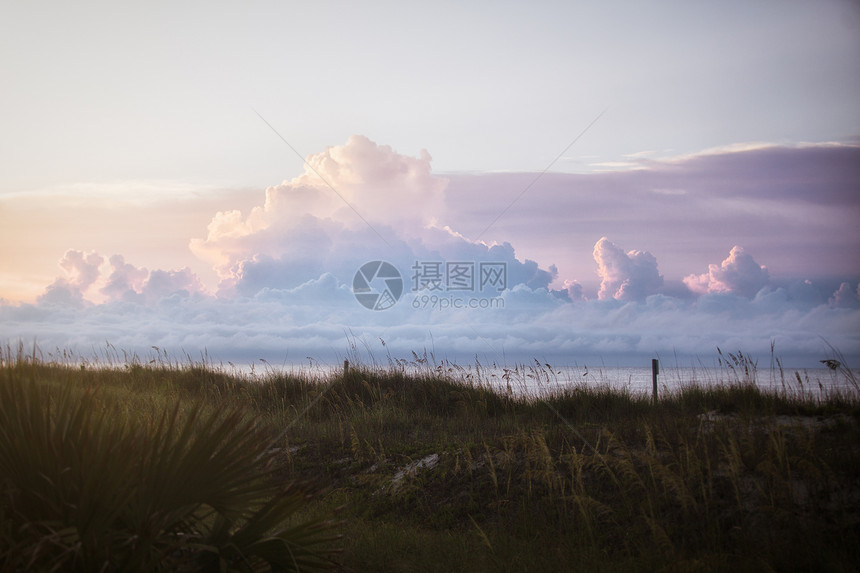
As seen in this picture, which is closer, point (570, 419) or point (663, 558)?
point (663, 558)

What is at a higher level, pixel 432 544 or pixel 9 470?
pixel 9 470

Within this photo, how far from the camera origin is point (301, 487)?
4.07 metres

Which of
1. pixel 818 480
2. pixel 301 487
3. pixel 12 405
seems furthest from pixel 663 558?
pixel 12 405

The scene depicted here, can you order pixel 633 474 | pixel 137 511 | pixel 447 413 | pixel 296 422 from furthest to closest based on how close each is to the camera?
1. pixel 447 413
2. pixel 296 422
3. pixel 633 474
4. pixel 137 511

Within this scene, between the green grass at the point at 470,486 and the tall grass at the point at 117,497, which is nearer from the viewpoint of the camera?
the tall grass at the point at 117,497

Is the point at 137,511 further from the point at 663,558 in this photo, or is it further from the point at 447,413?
the point at 447,413

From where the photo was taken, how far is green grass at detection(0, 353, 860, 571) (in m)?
3.56

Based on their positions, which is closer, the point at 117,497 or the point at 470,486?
the point at 117,497

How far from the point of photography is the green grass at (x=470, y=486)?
140 inches

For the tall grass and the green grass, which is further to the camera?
the green grass

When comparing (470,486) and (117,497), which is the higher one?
(117,497)

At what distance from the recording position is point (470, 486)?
304 inches

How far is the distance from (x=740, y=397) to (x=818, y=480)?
5.66 m

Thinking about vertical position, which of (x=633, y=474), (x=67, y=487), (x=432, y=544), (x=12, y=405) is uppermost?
(x=12, y=405)
